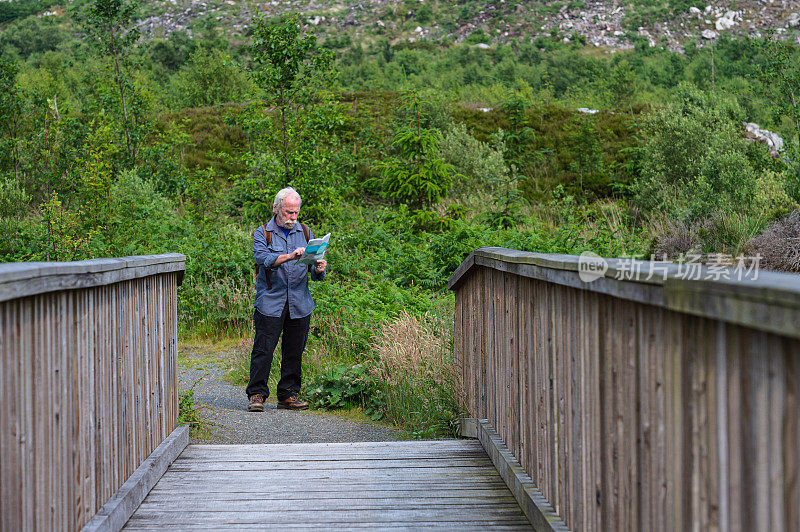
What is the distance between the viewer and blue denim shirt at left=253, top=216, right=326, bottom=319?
6.23m

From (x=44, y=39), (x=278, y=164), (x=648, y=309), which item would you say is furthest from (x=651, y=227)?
(x=44, y=39)

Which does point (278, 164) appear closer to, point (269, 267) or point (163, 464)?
point (269, 267)

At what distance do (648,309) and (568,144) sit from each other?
23.3 metres

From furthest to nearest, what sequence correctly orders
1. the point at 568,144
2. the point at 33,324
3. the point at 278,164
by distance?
1. the point at 568,144
2. the point at 278,164
3. the point at 33,324

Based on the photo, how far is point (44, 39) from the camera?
8450cm

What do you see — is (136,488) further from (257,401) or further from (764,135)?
(764,135)

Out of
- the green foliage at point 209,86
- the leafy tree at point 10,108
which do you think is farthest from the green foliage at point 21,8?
the leafy tree at point 10,108

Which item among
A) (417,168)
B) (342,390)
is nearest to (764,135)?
(417,168)

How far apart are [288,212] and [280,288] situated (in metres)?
0.66

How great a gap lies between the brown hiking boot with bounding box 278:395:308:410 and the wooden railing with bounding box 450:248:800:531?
3452 mm

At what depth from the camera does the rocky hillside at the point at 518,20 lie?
10212 cm

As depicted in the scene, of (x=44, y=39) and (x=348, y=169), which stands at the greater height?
(x=44, y=39)

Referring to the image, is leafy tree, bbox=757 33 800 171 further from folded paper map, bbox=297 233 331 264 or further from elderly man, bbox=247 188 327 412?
folded paper map, bbox=297 233 331 264

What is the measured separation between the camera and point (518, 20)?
107188 millimetres
